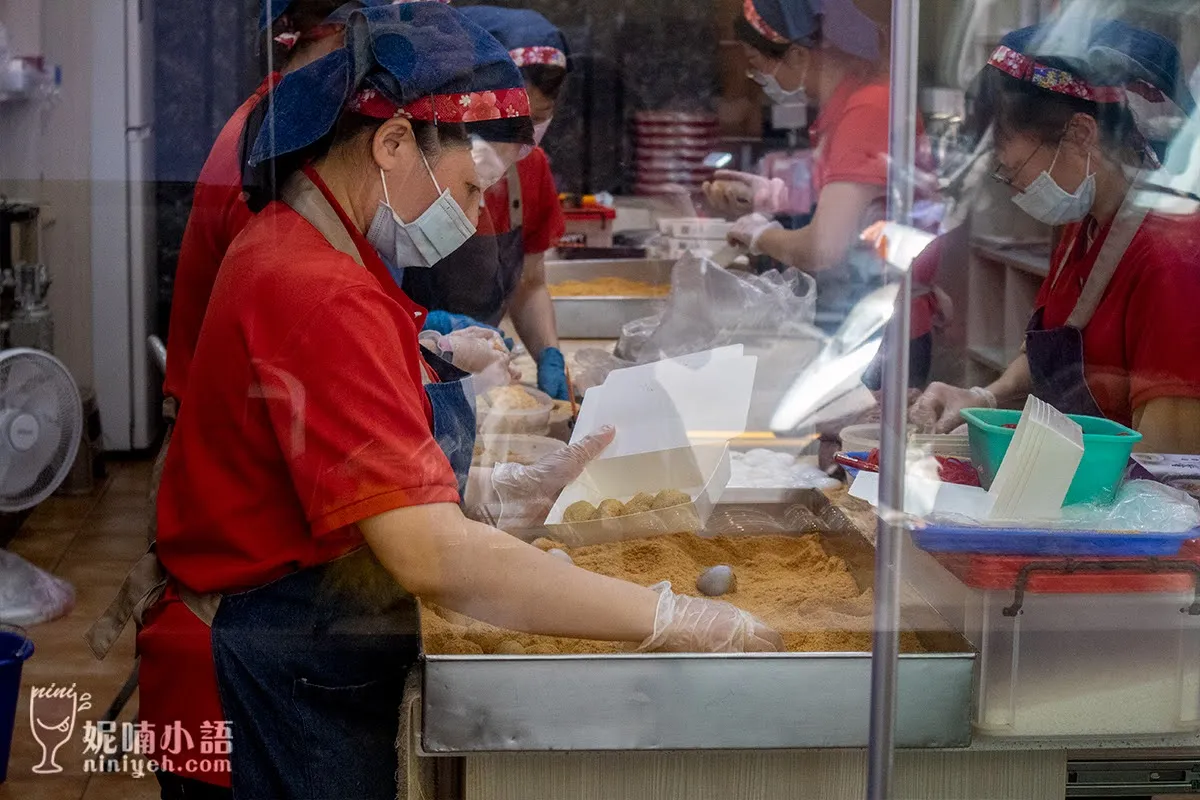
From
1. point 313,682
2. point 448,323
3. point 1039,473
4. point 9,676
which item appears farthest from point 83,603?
point 1039,473

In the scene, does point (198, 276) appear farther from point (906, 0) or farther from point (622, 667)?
point (906, 0)

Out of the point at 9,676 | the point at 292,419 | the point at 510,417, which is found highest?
the point at 292,419

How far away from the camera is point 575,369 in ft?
7.98

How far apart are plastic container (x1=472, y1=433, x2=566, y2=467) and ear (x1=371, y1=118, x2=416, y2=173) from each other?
56 centimetres

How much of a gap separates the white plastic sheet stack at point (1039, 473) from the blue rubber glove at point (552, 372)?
1.09m

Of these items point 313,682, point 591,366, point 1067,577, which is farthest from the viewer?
point 591,366

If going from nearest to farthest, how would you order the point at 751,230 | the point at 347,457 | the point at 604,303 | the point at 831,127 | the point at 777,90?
the point at 347,457 → the point at 777,90 → the point at 831,127 → the point at 751,230 → the point at 604,303

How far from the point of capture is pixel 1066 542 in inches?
53.9

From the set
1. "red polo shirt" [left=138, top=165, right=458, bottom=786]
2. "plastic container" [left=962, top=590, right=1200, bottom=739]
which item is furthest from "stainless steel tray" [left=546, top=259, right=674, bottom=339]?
"plastic container" [left=962, top=590, right=1200, bottom=739]

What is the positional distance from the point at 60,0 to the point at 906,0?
110 cm

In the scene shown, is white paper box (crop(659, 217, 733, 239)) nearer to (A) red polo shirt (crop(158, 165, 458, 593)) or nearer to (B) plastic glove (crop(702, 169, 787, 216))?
(B) plastic glove (crop(702, 169, 787, 216))

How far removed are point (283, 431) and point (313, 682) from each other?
1.12 ft

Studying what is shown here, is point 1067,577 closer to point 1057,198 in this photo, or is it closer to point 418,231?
point 1057,198

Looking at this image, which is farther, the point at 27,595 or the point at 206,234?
the point at 27,595
